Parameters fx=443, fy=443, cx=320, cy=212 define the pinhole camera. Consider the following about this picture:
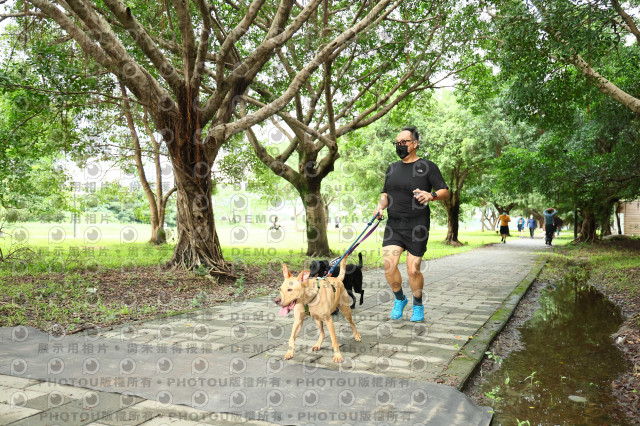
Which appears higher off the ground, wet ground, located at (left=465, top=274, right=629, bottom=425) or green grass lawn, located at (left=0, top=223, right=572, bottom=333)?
green grass lawn, located at (left=0, top=223, right=572, bottom=333)

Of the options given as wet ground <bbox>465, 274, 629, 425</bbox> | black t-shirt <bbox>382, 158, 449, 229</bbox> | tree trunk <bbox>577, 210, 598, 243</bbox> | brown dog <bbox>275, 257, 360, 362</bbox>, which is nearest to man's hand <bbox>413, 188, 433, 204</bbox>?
black t-shirt <bbox>382, 158, 449, 229</bbox>

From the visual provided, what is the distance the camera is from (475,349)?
4488mm

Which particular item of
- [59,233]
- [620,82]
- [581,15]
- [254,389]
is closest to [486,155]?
[620,82]

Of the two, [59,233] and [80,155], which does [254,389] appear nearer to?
[80,155]

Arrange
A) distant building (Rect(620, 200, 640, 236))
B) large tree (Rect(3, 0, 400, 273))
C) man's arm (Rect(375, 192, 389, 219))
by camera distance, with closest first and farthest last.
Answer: man's arm (Rect(375, 192, 389, 219))
large tree (Rect(3, 0, 400, 273))
distant building (Rect(620, 200, 640, 236))

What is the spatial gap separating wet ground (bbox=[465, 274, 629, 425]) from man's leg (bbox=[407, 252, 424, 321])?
0.98m

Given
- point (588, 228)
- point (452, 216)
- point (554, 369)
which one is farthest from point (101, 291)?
point (588, 228)

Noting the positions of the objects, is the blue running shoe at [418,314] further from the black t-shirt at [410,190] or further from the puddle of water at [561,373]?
the puddle of water at [561,373]

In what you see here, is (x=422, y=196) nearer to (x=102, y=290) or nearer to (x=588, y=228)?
(x=102, y=290)

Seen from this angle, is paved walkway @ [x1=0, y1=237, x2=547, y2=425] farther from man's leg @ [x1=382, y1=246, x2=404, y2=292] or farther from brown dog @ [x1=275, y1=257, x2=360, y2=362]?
man's leg @ [x1=382, y1=246, x2=404, y2=292]

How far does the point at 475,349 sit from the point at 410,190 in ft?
6.39

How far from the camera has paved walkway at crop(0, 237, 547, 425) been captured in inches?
112

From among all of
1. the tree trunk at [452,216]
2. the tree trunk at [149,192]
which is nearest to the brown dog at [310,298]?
the tree trunk at [149,192]

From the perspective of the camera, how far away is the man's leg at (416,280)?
17.8 ft
